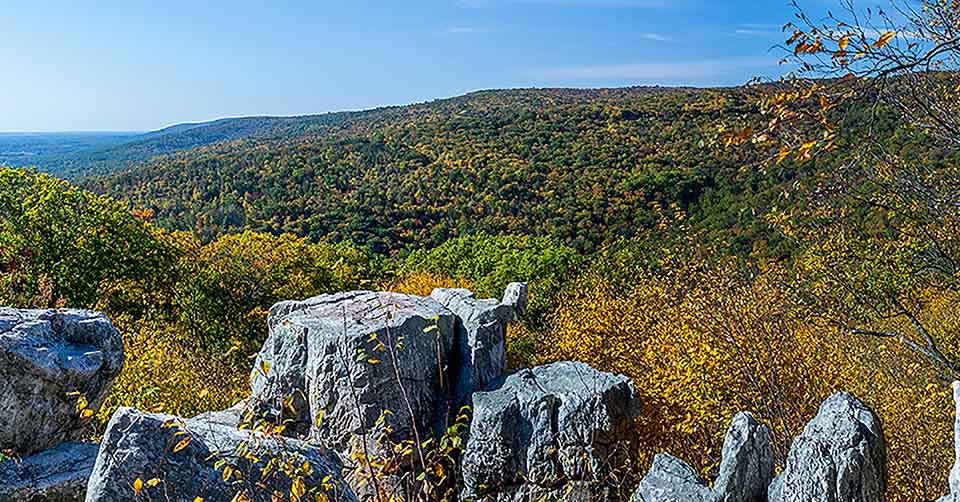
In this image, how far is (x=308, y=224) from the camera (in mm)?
48625

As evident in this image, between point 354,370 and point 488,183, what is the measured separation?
149 feet

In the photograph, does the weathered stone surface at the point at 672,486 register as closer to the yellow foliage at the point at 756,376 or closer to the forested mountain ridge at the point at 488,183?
the yellow foliage at the point at 756,376

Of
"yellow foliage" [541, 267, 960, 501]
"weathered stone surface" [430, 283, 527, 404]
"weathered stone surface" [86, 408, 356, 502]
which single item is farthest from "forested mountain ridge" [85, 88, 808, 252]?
"weathered stone surface" [86, 408, 356, 502]

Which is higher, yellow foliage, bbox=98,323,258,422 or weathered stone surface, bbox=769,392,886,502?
weathered stone surface, bbox=769,392,886,502

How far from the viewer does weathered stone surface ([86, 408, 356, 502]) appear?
4941 millimetres

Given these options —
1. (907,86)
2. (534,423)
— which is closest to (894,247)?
(907,86)

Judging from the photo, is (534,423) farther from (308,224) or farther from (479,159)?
(479,159)

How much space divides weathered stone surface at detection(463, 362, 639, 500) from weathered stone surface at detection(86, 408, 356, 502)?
20.2 ft

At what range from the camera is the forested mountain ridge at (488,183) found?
152 feet

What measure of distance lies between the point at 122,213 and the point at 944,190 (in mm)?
20635

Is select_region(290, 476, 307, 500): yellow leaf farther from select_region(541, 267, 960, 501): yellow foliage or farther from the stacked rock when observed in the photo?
select_region(541, 267, 960, 501): yellow foliage

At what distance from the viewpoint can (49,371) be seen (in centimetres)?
862

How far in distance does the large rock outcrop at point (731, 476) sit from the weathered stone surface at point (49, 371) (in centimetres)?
634

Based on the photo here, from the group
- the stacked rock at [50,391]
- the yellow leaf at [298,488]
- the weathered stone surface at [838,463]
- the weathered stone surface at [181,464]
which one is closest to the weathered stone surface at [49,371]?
the stacked rock at [50,391]
